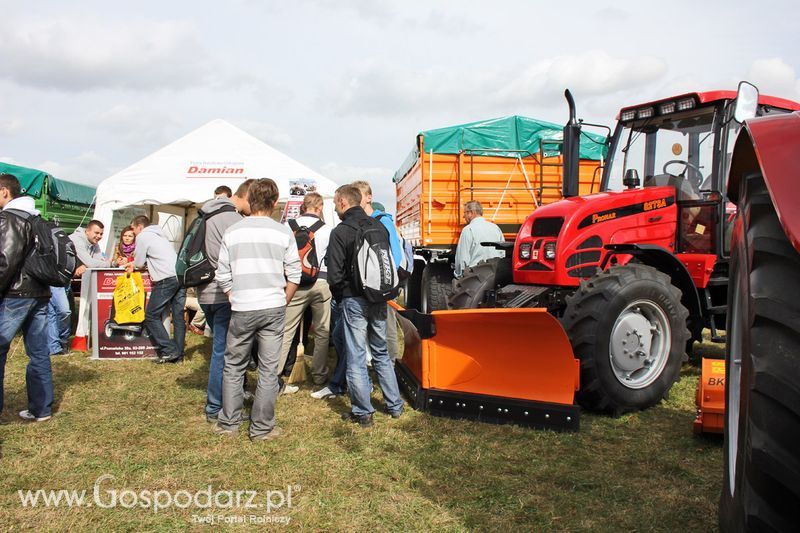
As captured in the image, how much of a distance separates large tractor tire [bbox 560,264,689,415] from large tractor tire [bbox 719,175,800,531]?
2.62m

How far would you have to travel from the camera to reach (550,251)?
5.34 metres

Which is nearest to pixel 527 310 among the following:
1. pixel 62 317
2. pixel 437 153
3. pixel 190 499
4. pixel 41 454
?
pixel 190 499

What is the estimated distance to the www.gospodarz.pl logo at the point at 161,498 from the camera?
10.9ft

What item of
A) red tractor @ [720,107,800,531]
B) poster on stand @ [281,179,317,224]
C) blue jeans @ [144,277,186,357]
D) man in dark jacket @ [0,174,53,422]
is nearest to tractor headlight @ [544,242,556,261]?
red tractor @ [720,107,800,531]

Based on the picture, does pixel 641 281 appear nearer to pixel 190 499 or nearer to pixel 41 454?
pixel 190 499

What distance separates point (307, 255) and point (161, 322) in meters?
2.87

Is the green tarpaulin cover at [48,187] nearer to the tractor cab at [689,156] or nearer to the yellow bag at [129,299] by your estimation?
the yellow bag at [129,299]

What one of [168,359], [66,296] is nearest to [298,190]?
[66,296]

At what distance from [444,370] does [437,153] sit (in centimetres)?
442

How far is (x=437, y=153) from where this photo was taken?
8.49 metres

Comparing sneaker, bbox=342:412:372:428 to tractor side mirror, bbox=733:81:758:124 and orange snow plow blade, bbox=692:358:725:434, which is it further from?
tractor side mirror, bbox=733:81:758:124

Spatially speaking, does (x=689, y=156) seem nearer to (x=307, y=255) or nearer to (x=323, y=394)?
(x=307, y=255)

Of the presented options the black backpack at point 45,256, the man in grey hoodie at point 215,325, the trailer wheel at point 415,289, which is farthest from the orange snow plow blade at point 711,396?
the trailer wheel at point 415,289

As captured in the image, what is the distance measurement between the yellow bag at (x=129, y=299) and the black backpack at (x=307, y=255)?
292 cm
